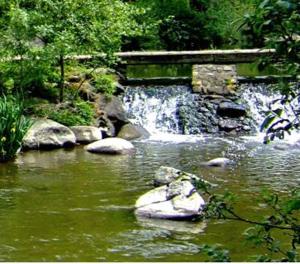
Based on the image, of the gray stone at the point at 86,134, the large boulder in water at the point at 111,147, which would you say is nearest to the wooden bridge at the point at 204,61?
the gray stone at the point at 86,134

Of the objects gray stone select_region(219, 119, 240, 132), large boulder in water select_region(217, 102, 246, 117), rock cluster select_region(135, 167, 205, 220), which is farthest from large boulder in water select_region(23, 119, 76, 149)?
rock cluster select_region(135, 167, 205, 220)

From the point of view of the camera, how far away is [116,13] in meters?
13.1

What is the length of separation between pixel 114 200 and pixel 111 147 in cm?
347

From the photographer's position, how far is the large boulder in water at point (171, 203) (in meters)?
6.96

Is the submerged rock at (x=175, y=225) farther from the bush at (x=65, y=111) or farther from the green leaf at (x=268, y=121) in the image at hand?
the bush at (x=65, y=111)

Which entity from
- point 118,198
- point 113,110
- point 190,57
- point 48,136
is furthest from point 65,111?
point 118,198

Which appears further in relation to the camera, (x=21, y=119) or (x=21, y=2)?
(x=21, y=2)

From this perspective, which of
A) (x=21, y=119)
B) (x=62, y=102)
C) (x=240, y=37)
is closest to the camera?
(x=240, y=37)

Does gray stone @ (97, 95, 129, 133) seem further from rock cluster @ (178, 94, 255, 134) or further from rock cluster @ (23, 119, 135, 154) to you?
rock cluster @ (178, 94, 255, 134)

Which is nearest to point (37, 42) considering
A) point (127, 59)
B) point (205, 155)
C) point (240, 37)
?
point (127, 59)

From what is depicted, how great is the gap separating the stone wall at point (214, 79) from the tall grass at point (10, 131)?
18.8ft

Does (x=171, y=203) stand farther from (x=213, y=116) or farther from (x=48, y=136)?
(x=213, y=116)

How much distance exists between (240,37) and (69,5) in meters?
A: 10.7

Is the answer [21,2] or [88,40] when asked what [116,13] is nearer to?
[88,40]
